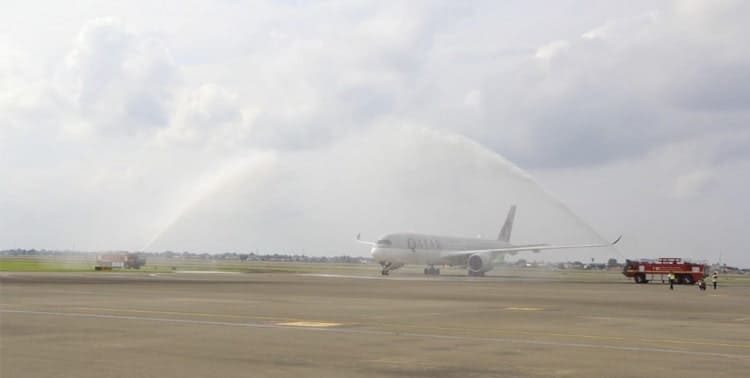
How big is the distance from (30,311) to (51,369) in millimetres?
13873

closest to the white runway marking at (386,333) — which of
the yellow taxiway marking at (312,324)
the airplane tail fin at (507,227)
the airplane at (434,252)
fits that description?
the yellow taxiway marking at (312,324)

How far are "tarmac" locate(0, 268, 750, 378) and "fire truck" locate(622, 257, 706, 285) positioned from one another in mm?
53858

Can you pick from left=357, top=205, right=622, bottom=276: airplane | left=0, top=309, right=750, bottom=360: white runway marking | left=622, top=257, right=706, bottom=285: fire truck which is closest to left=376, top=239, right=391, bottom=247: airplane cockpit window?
left=357, top=205, right=622, bottom=276: airplane

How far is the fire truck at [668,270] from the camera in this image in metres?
85.9

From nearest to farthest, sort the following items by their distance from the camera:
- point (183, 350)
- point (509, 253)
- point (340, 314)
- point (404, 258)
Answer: point (183, 350) < point (340, 314) < point (404, 258) < point (509, 253)

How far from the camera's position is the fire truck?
85875 millimetres

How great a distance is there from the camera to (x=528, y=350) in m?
19.0

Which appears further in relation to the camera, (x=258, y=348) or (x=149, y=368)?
(x=258, y=348)

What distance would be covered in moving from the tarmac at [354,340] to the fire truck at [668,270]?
5386cm

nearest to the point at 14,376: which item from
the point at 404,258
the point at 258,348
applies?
the point at 258,348

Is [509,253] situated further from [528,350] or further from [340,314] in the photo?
[528,350]

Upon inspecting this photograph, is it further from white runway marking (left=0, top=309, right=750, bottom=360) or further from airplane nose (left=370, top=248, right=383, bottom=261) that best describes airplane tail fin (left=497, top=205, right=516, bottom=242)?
white runway marking (left=0, top=309, right=750, bottom=360)

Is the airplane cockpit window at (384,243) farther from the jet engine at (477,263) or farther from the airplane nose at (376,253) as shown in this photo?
the jet engine at (477,263)

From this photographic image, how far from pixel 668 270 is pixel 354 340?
73.0 metres
